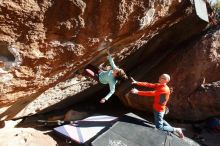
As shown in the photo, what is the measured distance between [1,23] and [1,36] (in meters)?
0.21

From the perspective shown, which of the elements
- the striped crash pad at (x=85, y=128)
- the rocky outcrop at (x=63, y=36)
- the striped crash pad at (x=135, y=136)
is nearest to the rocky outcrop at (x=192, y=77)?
the rocky outcrop at (x=63, y=36)

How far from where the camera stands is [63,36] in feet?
15.4

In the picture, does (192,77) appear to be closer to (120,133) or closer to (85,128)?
(120,133)

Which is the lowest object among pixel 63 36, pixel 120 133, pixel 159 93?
pixel 120 133

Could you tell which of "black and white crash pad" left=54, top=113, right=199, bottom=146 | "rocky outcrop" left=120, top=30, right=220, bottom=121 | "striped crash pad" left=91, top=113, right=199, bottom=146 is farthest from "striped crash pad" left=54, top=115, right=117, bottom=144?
"rocky outcrop" left=120, top=30, right=220, bottom=121

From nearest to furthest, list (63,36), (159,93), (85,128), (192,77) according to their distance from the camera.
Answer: (63,36) → (159,93) → (85,128) → (192,77)

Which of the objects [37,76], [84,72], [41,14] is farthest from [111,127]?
[41,14]

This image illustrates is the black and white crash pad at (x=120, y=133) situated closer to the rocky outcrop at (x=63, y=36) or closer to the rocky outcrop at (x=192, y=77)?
the rocky outcrop at (x=63, y=36)

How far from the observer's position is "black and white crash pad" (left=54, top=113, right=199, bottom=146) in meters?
6.17

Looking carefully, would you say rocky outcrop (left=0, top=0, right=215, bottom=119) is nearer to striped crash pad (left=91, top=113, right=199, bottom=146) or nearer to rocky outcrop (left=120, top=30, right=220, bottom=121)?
rocky outcrop (left=120, top=30, right=220, bottom=121)

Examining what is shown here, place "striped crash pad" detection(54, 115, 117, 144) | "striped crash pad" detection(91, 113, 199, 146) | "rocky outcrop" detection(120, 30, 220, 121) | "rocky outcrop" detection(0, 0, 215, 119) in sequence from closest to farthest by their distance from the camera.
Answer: "rocky outcrop" detection(0, 0, 215, 119) → "striped crash pad" detection(91, 113, 199, 146) → "striped crash pad" detection(54, 115, 117, 144) → "rocky outcrop" detection(120, 30, 220, 121)

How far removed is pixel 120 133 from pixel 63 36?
2700 mm

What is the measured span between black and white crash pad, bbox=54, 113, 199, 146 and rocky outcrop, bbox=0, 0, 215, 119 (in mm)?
1001

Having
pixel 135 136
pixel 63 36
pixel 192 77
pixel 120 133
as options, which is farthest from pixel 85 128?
pixel 192 77
